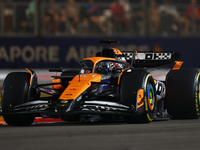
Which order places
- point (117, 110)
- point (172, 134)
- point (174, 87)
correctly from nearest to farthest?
1. point (172, 134)
2. point (117, 110)
3. point (174, 87)

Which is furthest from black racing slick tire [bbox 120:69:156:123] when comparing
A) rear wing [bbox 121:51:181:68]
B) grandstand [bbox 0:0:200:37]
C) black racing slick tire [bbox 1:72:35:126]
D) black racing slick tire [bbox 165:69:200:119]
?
grandstand [bbox 0:0:200:37]

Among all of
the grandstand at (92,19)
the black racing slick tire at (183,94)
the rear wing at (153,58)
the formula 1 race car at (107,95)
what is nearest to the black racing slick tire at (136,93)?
the formula 1 race car at (107,95)

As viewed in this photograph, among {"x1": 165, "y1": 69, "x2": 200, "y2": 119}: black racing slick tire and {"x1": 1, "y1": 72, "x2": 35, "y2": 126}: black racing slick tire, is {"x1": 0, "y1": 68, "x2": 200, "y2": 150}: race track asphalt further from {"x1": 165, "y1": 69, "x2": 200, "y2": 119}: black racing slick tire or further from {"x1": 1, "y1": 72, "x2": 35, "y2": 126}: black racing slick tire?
{"x1": 165, "y1": 69, "x2": 200, "y2": 119}: black racing slick tire

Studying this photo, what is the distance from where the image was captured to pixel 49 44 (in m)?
16.5

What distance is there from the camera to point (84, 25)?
16.3 metres

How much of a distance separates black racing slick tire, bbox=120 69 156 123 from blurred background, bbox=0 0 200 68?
952cm

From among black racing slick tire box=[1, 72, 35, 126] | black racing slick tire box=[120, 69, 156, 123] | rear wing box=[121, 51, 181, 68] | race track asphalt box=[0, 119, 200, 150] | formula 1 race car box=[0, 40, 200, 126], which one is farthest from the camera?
rear wing box=[121, 51, 181, 68]

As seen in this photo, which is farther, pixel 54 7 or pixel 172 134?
pixel 54 7

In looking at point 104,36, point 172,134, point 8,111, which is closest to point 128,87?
point 172,134

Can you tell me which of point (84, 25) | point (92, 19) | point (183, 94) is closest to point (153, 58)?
point (183, 94)

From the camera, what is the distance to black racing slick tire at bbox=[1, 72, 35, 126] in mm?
6832

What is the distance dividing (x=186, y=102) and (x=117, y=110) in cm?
180

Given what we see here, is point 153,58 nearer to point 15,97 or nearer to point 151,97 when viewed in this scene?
point 151,97

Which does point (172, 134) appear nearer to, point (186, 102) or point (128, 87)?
point (128, 87)
